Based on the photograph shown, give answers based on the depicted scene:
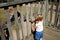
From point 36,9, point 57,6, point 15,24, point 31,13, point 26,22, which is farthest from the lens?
point 57,6

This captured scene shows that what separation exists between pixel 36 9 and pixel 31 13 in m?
0.59

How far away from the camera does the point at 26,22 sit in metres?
3.91

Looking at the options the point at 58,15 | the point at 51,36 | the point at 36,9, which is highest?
the point at 36,9

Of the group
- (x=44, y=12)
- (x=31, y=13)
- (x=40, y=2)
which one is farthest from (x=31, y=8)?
(x=44, y=12)

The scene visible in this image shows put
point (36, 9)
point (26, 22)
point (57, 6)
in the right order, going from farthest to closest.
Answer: point (57, 6) → point (36, 9) → point (26, 22)

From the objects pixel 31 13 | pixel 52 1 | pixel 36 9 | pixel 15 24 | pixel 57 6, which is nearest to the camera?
pixel 15 24

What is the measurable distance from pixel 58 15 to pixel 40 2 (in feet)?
3.13

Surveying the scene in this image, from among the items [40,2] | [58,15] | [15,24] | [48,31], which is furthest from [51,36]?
[15,24]

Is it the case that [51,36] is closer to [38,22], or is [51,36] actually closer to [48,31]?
[48,31]

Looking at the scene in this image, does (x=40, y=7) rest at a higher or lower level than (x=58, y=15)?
higher

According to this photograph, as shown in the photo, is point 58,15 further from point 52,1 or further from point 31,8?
point 31,8

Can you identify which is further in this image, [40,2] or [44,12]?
[44,12]

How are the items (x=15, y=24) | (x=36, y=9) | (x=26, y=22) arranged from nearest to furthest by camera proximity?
(x=15, y=24) < (x=26, y=22) < (x=36, y=9)

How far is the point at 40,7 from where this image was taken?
498 centimetres
